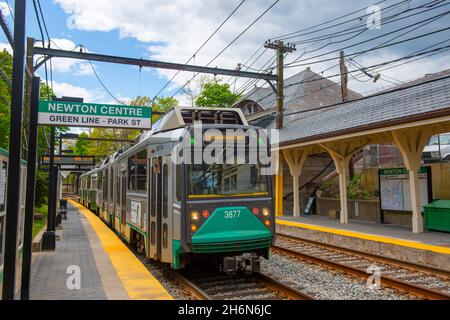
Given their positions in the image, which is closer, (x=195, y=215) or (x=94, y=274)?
(x=195, y=215)

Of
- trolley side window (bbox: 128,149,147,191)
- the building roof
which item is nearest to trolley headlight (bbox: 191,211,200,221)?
trolley side window (bbox: 128,149,147,191)

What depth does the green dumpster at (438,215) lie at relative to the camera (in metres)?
13.1

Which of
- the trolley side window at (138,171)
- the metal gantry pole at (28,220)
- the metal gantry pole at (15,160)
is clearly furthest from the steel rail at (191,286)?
the metal gantry pole at (15,160)

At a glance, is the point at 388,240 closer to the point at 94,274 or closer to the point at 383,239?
the point at 383,239

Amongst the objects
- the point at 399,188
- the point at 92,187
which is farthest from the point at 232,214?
the point at 92,187

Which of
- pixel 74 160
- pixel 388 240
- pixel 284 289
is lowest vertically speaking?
pixel 284 289

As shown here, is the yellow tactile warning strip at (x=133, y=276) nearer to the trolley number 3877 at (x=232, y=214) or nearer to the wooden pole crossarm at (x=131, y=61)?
the trolley number 3877 at (x=232, y=214)

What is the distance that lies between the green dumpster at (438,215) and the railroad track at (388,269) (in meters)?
4.08

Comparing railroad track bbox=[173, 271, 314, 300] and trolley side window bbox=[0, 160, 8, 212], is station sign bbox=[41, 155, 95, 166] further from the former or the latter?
trolley side window bbox=[0, 160, 8, 212]

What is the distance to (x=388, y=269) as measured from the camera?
30.9 ft

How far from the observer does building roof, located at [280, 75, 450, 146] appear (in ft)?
39.0

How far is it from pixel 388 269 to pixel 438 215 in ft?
17.2

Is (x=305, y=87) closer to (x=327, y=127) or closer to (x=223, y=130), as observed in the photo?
(x=327, y=127)

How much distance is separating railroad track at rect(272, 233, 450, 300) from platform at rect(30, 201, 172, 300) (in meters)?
4.45
